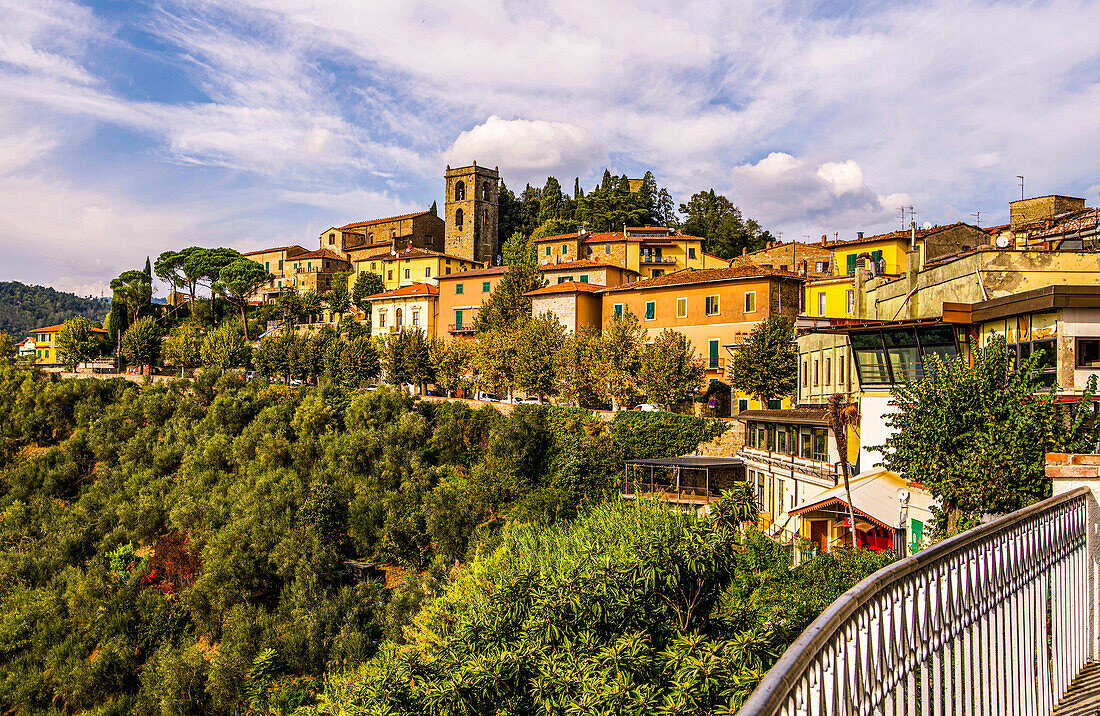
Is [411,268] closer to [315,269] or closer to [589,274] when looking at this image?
[315,269]

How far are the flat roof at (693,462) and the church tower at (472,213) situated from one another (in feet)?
180

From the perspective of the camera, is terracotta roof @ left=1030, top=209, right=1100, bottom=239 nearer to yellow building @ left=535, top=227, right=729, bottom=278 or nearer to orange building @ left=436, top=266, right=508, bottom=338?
yellow building @ left=535, top=227, right=729, bottom=278

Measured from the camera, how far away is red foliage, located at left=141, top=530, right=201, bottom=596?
33781mm

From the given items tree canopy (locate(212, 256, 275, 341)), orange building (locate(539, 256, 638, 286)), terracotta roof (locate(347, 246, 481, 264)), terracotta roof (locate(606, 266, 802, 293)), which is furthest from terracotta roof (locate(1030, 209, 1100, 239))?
→ tree canopy (locate(212, 256, 275, 341))

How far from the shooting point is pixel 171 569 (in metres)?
34.3

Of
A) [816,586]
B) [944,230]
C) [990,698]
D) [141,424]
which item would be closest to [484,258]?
[141,424]

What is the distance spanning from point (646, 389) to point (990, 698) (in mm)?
34397

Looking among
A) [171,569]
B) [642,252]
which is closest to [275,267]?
[642,252]

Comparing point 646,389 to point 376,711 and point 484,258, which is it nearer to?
point 376,711

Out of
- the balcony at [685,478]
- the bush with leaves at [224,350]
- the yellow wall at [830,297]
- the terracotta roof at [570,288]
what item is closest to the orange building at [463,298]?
the terracotta roof at [570,288]

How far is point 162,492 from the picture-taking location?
42.8 m

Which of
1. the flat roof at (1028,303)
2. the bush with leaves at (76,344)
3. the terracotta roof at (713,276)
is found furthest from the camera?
the bush with leaves at (76,344)

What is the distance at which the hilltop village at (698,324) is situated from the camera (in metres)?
21.1

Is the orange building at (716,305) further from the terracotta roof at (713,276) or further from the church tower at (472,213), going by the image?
the church tower at (472,213)
